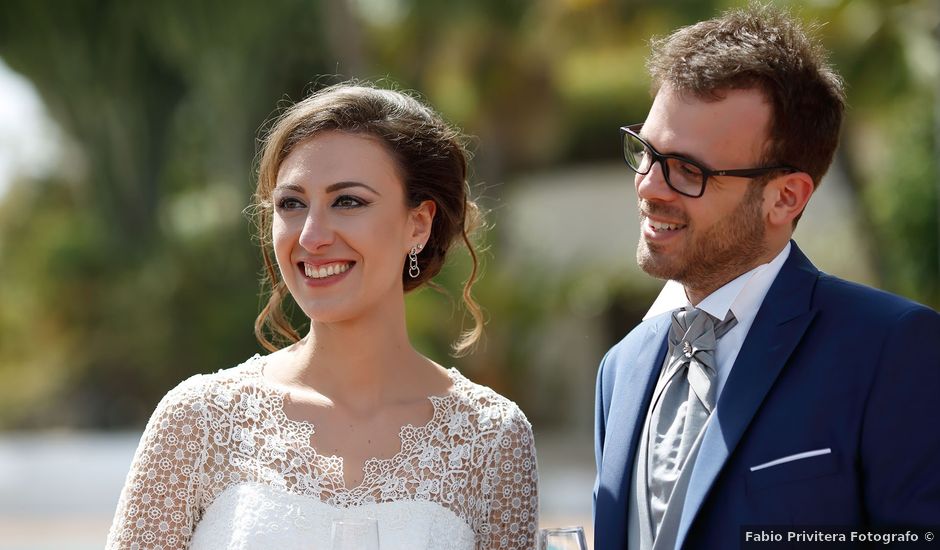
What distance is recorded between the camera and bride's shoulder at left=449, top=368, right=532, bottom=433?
392cm

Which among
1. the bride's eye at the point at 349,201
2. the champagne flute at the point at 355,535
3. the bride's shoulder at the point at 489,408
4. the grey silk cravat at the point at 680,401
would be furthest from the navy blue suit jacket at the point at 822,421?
the bride's eye at the point at 349,201

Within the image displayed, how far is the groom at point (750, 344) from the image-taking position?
2928 millimetres

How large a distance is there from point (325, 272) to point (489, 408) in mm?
724

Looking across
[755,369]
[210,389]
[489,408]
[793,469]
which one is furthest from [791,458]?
[210,389]

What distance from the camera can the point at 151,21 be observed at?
18.6 metres

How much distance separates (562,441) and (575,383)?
114 centimetres

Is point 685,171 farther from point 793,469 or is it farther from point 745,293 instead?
point 793,469

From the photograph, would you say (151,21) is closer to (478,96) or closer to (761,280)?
(478,96)

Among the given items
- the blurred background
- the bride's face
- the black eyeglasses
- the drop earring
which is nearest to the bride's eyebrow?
the bride's face

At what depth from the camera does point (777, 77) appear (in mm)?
3303

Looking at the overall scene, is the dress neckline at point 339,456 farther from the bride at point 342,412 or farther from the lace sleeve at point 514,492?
the lace sleeve at point 514,492

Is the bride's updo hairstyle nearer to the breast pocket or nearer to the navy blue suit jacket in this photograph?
the navy blue suit jacket

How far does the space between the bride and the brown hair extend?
1.02m

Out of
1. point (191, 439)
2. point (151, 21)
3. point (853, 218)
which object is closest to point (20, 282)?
point (151, 21)
